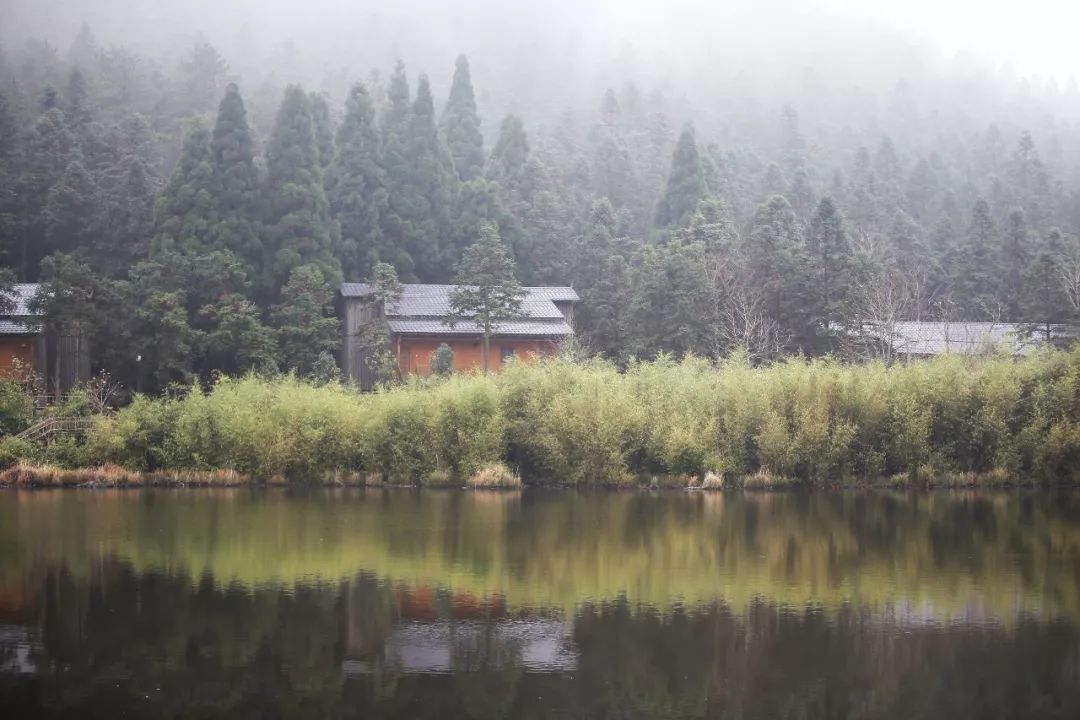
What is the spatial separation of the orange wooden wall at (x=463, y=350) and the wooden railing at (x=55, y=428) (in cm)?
1373

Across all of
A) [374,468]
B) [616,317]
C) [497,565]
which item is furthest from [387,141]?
[497,565]

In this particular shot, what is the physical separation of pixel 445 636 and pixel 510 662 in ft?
4.14

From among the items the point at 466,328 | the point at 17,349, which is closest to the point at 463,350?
the point at 466,328

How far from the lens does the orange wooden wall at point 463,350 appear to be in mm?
41031

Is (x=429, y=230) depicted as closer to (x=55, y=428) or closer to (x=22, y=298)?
(x=22, y=298)

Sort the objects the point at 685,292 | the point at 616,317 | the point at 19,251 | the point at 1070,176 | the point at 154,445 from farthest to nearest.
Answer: the point at 1070,176, the point at 19,251, the point at 616,317, the point at 685,292, the point at 154,445

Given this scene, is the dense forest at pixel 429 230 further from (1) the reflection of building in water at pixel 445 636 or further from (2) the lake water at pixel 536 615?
(1) the reflection of building in water at pixel 445 636

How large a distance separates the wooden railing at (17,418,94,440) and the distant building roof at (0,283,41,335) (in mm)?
7504

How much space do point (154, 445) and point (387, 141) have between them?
87.3 feet

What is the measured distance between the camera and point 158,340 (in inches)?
1391

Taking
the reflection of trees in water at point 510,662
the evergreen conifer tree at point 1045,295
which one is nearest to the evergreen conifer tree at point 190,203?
the reflection of trees in water at point 510,662

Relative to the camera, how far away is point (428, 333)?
40875mm

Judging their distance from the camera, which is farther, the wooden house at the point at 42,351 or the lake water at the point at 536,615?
the wooden house at the point at 42,351

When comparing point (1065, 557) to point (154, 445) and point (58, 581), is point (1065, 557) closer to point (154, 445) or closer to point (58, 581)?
point (58, 581)
